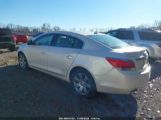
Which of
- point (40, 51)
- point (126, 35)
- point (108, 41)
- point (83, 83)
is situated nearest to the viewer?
point (83, 83)

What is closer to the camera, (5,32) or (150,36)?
(150,36)

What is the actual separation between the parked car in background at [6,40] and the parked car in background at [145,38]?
6.63 m

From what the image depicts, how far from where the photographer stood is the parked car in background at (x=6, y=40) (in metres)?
15.7

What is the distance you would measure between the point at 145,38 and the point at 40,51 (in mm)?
6589

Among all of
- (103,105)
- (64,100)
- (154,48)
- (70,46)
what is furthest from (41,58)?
(154,48)

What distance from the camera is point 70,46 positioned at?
697 centimetres

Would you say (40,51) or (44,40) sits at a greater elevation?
(44,40)

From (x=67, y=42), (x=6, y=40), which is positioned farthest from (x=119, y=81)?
(x=6, y=40)

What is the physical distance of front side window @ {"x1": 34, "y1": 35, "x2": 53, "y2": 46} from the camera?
7837mm

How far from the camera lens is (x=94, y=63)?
6141 mm

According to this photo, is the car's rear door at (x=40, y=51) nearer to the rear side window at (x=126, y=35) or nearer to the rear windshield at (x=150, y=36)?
the rear side window at (x=126, y=35)

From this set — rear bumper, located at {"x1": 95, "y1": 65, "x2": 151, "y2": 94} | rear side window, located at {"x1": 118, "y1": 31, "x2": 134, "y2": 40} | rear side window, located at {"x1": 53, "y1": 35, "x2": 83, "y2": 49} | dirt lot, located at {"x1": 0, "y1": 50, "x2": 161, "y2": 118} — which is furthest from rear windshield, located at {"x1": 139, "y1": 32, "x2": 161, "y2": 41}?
rear bumper, located at {"x1": 95, "y1": 65, "x2": 151, "y2": 94}

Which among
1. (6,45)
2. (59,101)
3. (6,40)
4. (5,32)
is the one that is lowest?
(59,101)

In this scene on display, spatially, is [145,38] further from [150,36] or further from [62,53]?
[62,53]
